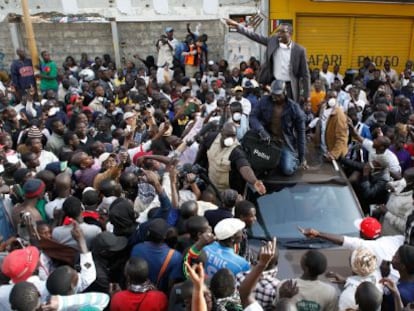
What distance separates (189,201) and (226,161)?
3.64 ft

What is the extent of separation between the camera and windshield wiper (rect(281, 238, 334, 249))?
13.6ft

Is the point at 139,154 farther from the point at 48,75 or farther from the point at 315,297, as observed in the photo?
the point at 48,75

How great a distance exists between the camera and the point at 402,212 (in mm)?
4285

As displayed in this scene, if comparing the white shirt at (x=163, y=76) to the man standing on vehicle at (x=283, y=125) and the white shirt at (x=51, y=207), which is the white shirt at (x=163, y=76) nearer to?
the man standing on vehicle at (x=283, y=125)

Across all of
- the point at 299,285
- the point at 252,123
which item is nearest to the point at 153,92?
the point at 252,123

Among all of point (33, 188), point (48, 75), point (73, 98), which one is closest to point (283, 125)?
point (33, 188)

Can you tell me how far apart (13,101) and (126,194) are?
266 inches

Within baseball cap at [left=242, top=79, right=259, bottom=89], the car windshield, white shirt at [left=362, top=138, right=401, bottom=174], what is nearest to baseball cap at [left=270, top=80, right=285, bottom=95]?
the car windshield

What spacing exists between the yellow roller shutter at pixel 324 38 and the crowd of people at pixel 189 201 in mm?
4994

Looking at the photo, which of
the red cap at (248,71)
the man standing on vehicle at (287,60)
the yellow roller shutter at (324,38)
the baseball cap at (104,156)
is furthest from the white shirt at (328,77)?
the baseball cap at (104,156)

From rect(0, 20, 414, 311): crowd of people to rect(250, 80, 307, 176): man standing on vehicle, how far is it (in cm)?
2

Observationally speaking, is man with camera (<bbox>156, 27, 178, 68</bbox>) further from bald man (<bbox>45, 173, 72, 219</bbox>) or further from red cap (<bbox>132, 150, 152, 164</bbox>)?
bald man (<bbox>45, 173, 72, 219</bbox>)

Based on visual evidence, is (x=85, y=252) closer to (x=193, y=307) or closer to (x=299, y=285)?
(x=193, y=307)

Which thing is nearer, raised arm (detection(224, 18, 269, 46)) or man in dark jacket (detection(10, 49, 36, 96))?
raised arm (detection(224, 18, 269, 46))
